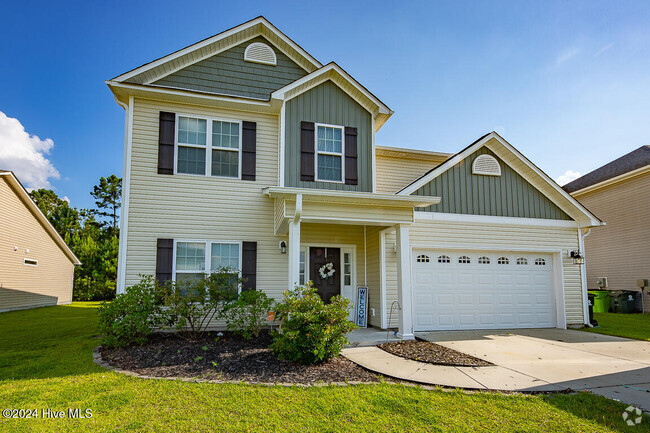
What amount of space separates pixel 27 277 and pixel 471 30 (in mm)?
19462

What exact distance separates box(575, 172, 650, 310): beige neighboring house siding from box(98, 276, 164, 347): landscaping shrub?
55.7ft

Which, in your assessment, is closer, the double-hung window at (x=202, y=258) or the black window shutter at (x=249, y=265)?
the double-hung window at (x=202, y=258)

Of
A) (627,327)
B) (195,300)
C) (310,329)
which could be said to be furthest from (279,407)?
(627,327)

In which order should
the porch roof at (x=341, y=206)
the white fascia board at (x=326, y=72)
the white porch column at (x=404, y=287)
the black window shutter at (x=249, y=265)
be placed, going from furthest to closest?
the white fascia board at (x=326, y=72)
the black window shutter at (x=249, y=265)
the white porch column at (x=404, y=287)
the porch roof at (x=341, y=206)

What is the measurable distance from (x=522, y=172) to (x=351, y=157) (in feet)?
15.8

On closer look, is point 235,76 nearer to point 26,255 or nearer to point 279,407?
point 279,407

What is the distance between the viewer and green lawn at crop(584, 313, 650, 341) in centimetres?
934

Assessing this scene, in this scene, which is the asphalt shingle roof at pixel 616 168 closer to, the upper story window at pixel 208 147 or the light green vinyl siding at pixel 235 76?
the light green vinyl siding at pixel 235 76

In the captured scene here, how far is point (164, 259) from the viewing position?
8477 mm

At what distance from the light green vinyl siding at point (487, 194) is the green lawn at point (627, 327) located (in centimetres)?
311

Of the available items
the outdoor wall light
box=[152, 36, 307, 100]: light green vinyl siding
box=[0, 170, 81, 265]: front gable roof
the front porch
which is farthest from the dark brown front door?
box=[0, 170, 81, 265]: front gable roof

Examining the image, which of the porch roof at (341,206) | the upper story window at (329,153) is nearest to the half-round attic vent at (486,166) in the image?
the porch roof at (341,206)

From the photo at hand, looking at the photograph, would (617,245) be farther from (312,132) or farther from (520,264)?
(312,132)

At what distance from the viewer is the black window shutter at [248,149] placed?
928 centimetres
